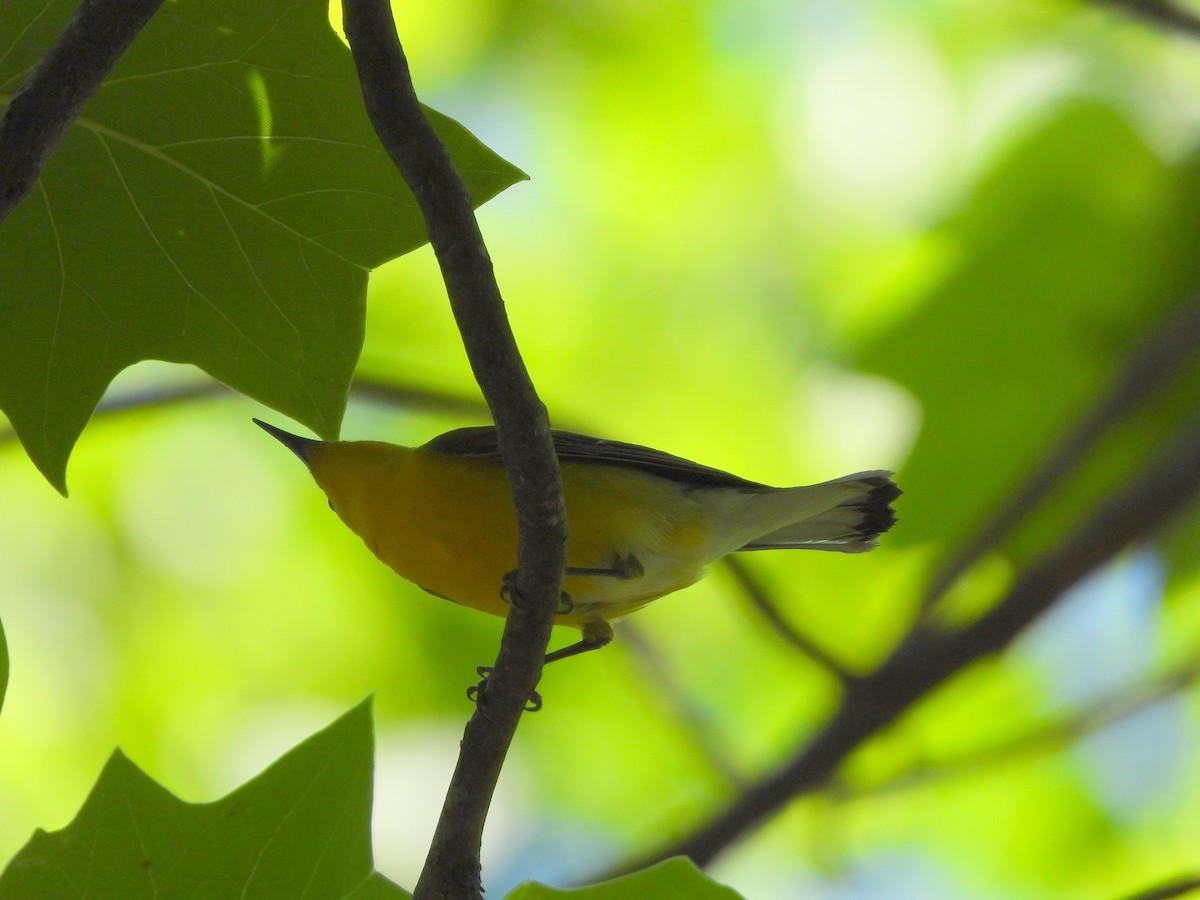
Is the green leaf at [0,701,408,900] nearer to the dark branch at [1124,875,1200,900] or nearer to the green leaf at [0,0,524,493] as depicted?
the green leaf at [0,0,524,493]

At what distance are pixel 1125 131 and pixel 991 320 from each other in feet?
4.31

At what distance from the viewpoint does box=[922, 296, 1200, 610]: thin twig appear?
4.05 m

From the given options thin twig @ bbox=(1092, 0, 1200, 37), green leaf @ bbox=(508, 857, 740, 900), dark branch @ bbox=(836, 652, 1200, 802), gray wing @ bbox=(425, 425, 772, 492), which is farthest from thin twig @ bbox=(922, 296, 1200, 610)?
green leaf @ bbox=(508, 857, 740, 900)

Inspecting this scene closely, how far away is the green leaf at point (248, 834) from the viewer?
240 centimetres

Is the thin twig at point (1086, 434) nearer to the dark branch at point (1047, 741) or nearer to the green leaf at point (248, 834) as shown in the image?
the dark branch at point (1047, 741)

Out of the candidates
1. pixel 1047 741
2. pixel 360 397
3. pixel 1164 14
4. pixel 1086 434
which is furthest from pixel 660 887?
pixel 1164 14

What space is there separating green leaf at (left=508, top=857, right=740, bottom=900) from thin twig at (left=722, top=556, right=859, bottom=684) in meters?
1.33

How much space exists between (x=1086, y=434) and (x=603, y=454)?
1799mm

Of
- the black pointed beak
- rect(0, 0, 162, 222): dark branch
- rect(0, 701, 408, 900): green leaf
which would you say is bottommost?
rect(0, 701, 408, 900): green leaf

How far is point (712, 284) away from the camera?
746 centimetres

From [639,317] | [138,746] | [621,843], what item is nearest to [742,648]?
[621,843]

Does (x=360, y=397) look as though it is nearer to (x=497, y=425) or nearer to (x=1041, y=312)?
(x=497, y=425)

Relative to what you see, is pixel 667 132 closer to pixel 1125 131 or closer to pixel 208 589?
pixel 1125 131

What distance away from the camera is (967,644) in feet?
11.1
